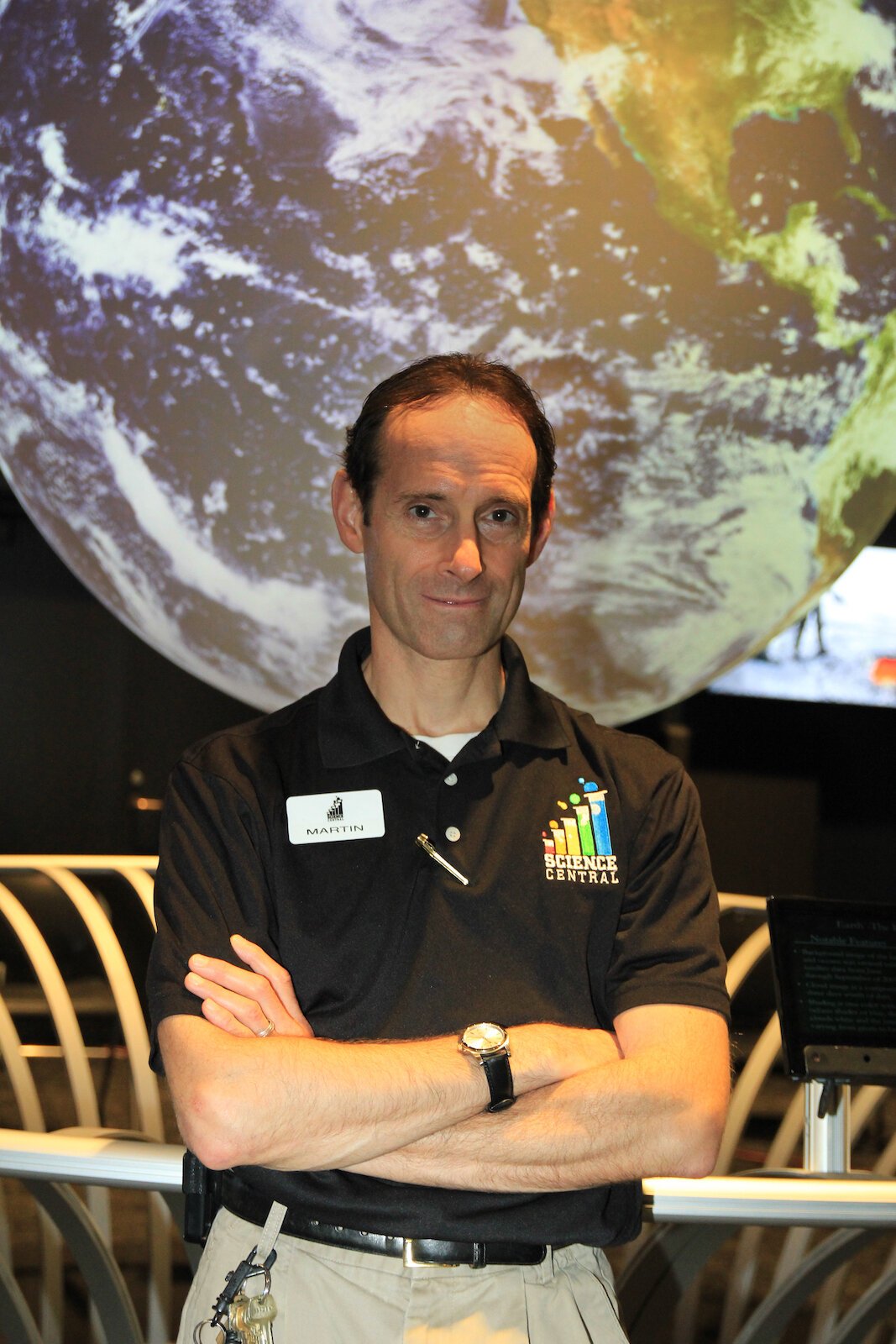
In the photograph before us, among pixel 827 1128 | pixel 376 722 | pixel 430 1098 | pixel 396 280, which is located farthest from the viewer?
pixel 396 280

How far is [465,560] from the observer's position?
1.88 meters

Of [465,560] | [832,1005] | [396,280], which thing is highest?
[396,280]

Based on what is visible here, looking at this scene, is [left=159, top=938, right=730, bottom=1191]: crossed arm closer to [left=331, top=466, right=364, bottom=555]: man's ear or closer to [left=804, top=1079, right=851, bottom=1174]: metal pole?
[left=804, top=1079, right=851, bottom=1174]: metal pole

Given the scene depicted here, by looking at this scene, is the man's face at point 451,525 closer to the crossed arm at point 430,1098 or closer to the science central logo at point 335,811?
the science central logo at point 335,811

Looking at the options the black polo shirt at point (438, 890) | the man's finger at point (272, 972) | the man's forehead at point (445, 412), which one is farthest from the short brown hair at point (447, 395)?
the man's finger at point (272, 972)

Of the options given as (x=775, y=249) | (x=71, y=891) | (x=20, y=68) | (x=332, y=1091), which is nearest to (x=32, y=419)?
(x=20, y=68)

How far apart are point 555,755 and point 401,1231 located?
0.68m

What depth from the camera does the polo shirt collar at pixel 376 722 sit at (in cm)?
186

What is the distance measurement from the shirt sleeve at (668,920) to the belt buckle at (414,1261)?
38 cm

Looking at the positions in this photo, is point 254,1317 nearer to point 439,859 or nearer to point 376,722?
point 439,859

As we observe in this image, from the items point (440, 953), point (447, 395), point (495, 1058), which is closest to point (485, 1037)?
point (495, 1058)

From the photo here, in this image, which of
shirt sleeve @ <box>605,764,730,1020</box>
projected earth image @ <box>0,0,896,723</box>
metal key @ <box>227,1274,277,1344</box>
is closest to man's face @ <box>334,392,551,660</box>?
shirt sleeve @ <box>605,764,730,1020</box>

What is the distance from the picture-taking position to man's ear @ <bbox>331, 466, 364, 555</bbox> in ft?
6.88

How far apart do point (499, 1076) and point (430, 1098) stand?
0.09 m
